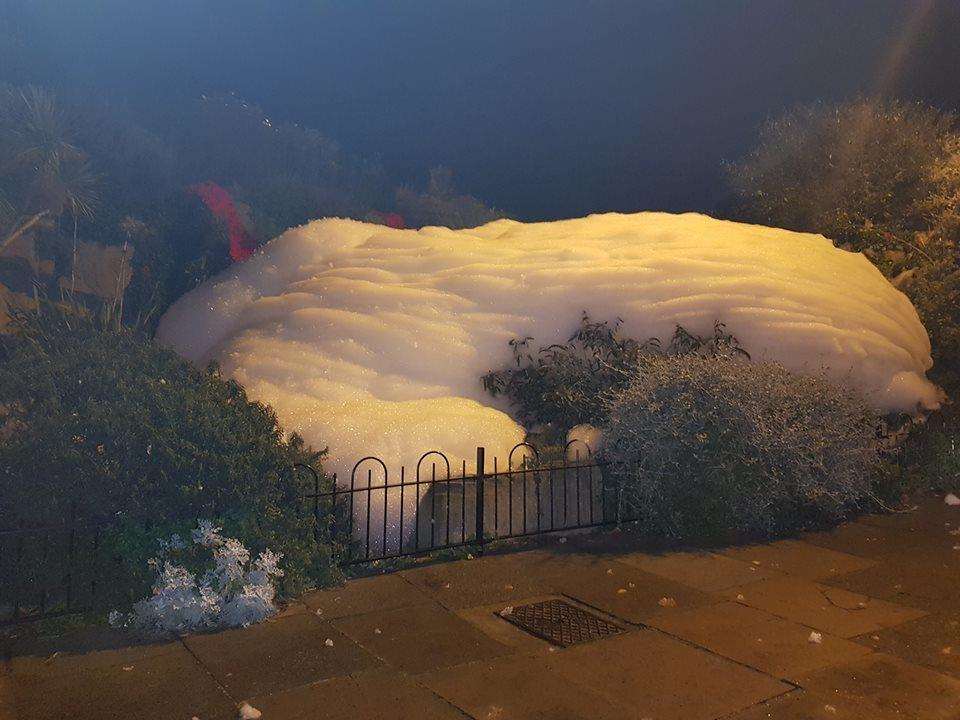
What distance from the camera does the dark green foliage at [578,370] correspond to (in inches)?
374

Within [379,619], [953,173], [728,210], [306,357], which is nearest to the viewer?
[379,619]

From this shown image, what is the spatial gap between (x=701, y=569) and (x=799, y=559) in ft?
3.21

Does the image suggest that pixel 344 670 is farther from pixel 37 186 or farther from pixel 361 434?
pixel 37 186

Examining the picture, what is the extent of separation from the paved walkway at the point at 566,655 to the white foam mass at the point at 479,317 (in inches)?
81.4

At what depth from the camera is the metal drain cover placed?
5.68 meters

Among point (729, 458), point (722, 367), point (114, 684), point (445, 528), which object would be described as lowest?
point (114, 684)

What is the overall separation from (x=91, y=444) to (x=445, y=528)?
10.4 feet

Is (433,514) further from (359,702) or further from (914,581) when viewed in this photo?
(914,581)

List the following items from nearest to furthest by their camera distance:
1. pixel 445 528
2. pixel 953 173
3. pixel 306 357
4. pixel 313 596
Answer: pixel 313 596
pixel 445 528
pixel 306 357
pixel 953 173

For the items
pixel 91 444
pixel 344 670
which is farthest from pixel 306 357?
pixel 344 670

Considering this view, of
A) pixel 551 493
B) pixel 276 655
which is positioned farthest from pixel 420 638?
pixel 551 493

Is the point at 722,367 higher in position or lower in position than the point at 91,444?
higher

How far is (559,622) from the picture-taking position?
19.5 feet

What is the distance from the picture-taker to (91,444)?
245 inches
